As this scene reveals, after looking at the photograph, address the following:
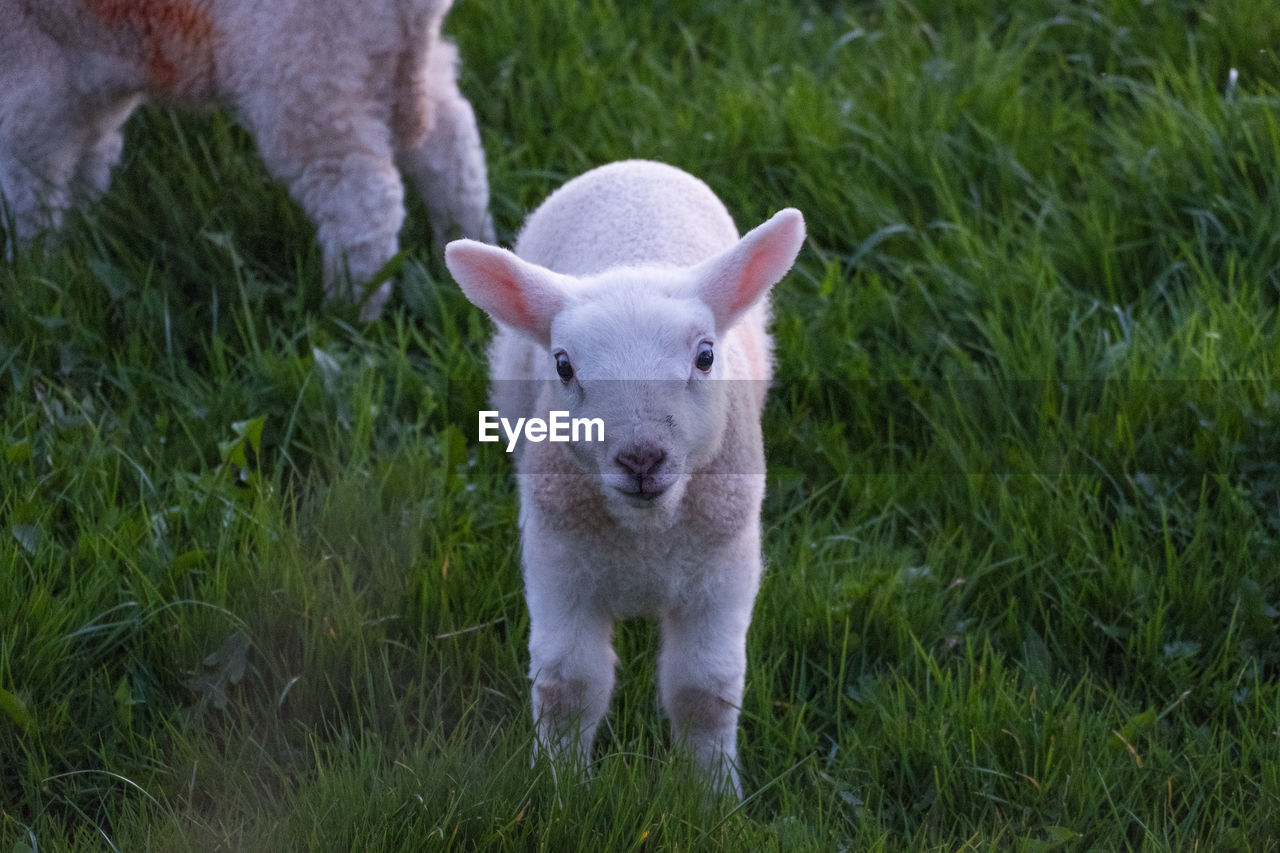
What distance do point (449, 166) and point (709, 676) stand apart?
2.21 meters

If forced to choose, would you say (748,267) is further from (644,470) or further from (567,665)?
(567,665)

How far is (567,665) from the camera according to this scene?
285 cm

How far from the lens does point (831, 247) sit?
452 centimetres

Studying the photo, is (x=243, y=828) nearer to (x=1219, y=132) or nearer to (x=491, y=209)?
(x=491, y=209)

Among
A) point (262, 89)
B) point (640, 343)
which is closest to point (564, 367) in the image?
point (640, 343)

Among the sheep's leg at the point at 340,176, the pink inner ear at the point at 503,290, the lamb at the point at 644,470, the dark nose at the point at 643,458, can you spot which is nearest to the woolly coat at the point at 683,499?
the lamb at the point at 644,470

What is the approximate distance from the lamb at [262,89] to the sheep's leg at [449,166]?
0.04 m

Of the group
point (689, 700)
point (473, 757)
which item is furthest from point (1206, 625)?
point (473, 757)

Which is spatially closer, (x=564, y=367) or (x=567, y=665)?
(x=564, y=367)

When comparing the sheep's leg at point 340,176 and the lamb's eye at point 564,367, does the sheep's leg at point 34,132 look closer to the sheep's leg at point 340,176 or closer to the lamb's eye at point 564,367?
the sheep's leg at point 340,176

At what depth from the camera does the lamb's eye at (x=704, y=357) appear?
2580 millimetres

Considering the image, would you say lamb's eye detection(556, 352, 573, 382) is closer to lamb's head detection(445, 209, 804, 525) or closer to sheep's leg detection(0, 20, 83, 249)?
lamb's head detection(445, 209, 804, 525)

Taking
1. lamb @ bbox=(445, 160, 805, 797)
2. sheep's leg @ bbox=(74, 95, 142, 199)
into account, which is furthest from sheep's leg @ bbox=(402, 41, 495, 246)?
lamb @ bbox=(445, 160, 805, 797)

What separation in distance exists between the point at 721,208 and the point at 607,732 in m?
1.35
